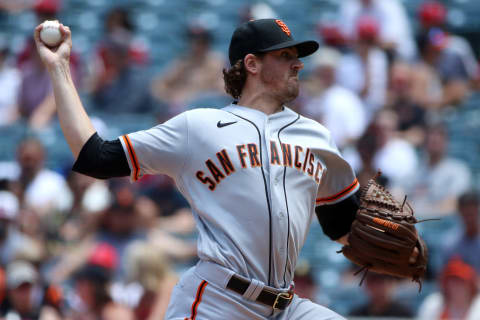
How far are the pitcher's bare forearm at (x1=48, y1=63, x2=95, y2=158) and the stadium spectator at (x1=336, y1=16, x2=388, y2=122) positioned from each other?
16.9 ft

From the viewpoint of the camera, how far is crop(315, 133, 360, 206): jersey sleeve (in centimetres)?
319

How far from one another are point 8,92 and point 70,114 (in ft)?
20.5

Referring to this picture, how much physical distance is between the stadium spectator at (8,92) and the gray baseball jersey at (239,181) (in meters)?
6.12

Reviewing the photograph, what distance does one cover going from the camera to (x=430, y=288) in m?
6.43

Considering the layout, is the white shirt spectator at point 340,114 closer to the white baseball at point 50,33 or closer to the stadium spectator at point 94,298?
the stadium spectator at point 94,298

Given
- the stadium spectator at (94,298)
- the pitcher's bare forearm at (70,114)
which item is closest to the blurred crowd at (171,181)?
the stadium spectator at (94,298)

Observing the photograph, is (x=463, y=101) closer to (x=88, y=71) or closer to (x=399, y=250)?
(x=88, y=71)

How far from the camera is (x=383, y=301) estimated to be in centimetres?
609

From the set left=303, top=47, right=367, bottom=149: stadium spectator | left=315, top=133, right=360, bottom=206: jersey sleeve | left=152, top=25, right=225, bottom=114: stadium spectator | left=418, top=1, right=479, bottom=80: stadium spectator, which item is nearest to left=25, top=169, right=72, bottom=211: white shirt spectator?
left=152, top=25, right=225, bottom=114: stadium spectator

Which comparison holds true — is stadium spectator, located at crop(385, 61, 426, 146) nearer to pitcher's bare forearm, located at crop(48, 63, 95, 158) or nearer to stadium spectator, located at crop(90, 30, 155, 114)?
stadium spectator, located at crop(90, 30, 155, 114)

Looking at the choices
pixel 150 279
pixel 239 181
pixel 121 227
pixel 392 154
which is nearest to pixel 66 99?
pixel 239 181

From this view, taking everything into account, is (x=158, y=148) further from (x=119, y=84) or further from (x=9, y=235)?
(x=119, y=84)

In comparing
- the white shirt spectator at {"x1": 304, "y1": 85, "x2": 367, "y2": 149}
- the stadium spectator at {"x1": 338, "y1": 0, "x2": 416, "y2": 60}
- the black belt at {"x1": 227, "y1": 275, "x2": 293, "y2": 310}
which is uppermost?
the black belt at {"x1": 227, "y1": 275, "x2": 293, "y2": 310}

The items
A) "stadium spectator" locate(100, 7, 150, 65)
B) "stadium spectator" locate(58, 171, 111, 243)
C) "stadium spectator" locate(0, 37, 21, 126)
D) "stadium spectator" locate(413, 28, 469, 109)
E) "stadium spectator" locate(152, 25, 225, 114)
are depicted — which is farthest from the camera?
"stadium spectator" locate(100, 7, 150, 65)
